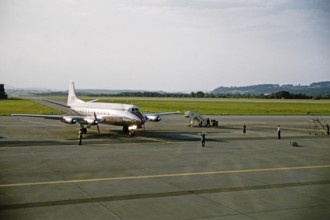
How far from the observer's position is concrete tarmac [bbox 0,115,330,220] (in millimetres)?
17578

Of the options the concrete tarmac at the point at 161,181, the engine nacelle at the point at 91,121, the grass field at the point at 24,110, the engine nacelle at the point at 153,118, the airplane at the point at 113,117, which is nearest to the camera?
the concrete tarmac at the point at 161,181

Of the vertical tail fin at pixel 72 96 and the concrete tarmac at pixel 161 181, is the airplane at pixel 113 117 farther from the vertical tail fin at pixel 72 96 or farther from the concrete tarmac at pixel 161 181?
the vertical tail fin at pixel 72 96

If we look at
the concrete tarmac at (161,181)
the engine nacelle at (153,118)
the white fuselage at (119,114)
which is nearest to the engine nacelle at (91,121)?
the white fuselage at (119,114)

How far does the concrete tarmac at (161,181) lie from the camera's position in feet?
57.7

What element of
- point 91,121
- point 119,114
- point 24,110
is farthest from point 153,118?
point 24,110

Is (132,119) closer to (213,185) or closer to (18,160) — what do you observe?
(18,160)

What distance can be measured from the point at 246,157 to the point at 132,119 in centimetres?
1867

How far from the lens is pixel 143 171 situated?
27.1 metres

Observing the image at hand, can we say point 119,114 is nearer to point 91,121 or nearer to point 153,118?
point 91,121

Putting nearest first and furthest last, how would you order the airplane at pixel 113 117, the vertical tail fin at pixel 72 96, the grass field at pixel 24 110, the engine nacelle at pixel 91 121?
the engine nacelle at pixel 91 121 → the airplane at pixel 113 117 → the vertical tail fin at pixel 72 96 → the grass field at pixel 24 110

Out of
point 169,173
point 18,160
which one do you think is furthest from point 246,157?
point 18,160

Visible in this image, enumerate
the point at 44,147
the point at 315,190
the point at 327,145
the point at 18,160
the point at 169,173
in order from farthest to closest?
the point at 327,145, the point at 44,147, the point at 18,160, the point at 169,173, the point at 315,190

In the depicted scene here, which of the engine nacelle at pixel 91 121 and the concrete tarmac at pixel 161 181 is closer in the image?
the concrete tarmac at pixel 161 181

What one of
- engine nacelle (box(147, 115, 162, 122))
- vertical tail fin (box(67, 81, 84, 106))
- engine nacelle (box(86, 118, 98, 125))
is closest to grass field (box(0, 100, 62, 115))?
vertical tail fin (box(67, 81, 84, 106))
